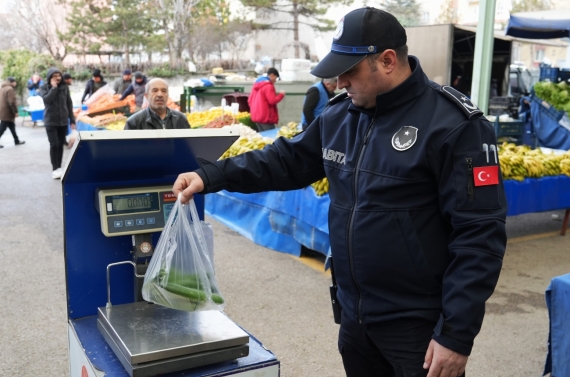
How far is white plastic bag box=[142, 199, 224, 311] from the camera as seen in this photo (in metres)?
2.00

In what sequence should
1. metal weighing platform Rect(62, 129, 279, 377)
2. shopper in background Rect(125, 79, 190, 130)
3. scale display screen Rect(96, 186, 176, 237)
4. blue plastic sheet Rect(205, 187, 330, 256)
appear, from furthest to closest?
blue plastic sheet Rect(205, 187, 330, 256) < shopper in background Rect(125, 79, 190, 130) < scale display screen Rect(96, 186, 176, 237) < metal weighing platform Rect(62, 129, 279, 377)

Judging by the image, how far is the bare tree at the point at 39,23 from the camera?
3212 centimetres

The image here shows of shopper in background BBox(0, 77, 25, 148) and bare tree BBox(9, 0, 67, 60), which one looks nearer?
shopper in background BBox(0, 77, 25, 148)

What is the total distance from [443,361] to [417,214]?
17.4 inches

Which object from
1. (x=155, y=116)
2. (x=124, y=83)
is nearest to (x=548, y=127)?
(x=155, y=116)

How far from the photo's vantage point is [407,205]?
1792 millimetres

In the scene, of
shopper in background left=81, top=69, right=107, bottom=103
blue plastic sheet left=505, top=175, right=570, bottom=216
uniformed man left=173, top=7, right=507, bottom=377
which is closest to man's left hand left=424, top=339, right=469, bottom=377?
uniformed man left=173, top=7, right=507, bottom=377

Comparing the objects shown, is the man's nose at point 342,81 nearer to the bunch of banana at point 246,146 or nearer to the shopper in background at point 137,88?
the bunch of banana at point 246,146

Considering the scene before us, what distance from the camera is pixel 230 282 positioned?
5273mm

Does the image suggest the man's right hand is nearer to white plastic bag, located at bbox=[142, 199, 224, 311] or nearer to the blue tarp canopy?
white plastic bag, located at bbox=[142, 199, 224, 311]

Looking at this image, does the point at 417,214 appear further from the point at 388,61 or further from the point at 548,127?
the point at 548,127

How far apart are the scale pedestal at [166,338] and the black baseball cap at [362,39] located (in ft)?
3.20

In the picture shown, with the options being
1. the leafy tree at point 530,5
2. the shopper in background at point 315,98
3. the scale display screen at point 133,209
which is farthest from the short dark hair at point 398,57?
the leafy tree at point 530,5

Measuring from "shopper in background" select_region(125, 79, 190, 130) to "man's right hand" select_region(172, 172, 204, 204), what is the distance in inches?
132
